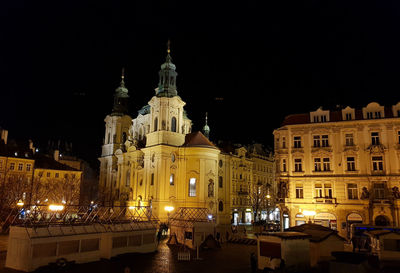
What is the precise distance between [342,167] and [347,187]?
7.29 ft

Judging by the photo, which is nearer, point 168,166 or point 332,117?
point 332,117

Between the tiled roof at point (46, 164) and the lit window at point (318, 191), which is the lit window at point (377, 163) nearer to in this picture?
the lit window at point (318, 191)

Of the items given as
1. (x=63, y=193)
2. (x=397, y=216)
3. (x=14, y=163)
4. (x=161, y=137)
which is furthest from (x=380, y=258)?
(x=14, y=163)

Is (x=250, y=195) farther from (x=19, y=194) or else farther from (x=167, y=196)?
(x=19, y=194)

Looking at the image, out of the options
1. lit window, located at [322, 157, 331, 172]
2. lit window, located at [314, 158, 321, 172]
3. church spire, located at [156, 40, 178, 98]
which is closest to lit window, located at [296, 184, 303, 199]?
lit window, located at [314, 158, 321, 172]

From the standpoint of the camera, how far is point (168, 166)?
55.3 meters

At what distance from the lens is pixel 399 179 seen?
118ft

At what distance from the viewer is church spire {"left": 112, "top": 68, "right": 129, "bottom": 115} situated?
74.4 meters

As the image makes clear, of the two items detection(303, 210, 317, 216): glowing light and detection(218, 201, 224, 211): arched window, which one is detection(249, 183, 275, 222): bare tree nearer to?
detection(218, 201, 224, 211): arched window

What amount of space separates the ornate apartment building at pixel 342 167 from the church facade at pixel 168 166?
17217 millimetres

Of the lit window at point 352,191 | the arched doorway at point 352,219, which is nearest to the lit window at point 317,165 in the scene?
the lit window at point 352,191

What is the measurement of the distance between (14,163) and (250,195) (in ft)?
150

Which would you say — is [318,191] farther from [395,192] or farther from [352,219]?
[395,192]

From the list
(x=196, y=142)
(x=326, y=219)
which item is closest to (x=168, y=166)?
(x=196, y=142)
